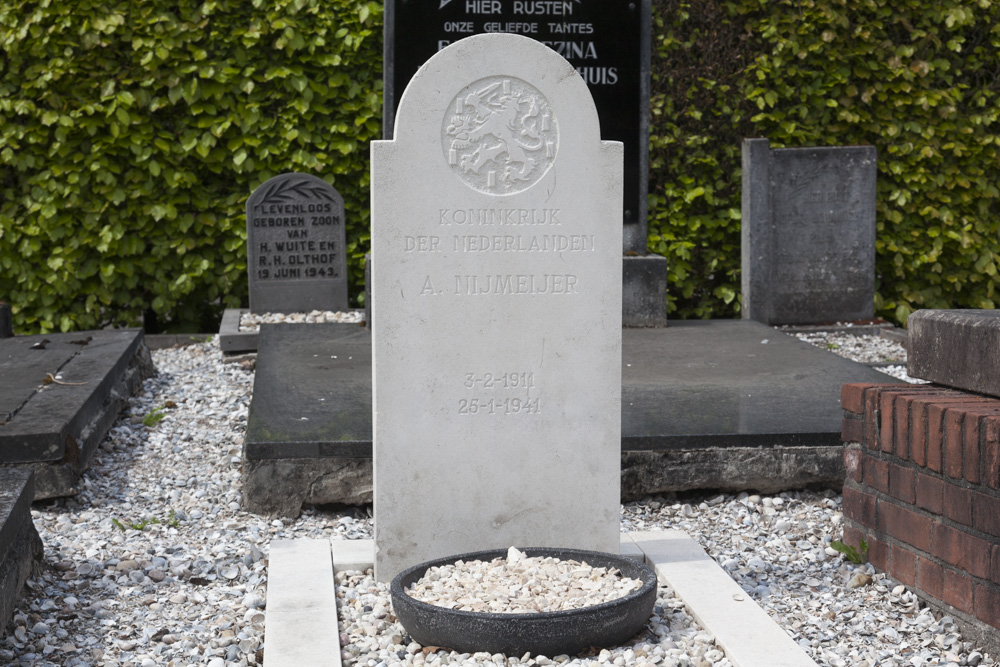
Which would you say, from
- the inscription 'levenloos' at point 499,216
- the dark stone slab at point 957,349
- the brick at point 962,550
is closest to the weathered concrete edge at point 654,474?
the dark stone slab at point 957,349

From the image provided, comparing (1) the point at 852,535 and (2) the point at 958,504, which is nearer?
(2) the point at 958,504

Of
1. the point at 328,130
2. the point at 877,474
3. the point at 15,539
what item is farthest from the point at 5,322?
the point at 877,474

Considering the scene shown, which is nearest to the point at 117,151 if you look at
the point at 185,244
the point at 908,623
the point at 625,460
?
the point at 185,244

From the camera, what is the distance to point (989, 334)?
2844 millimetres

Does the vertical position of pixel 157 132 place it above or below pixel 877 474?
above

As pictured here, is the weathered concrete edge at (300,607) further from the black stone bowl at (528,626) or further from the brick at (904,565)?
the brick at (904,565)

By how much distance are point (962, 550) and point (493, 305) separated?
4.45 feet

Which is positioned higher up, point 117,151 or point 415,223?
point 117,151

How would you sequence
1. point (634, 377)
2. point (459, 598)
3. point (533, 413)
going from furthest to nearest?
1. point (634, 377)
2. point (533, 413)
3. point (459, 598)

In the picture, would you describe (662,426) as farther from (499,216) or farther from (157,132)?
(157,132)

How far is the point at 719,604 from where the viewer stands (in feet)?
9.14

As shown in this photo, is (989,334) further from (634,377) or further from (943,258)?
(943,258)

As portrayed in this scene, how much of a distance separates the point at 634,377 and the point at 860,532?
75.2 inches

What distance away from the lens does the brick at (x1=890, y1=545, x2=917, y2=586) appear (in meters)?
2.99
